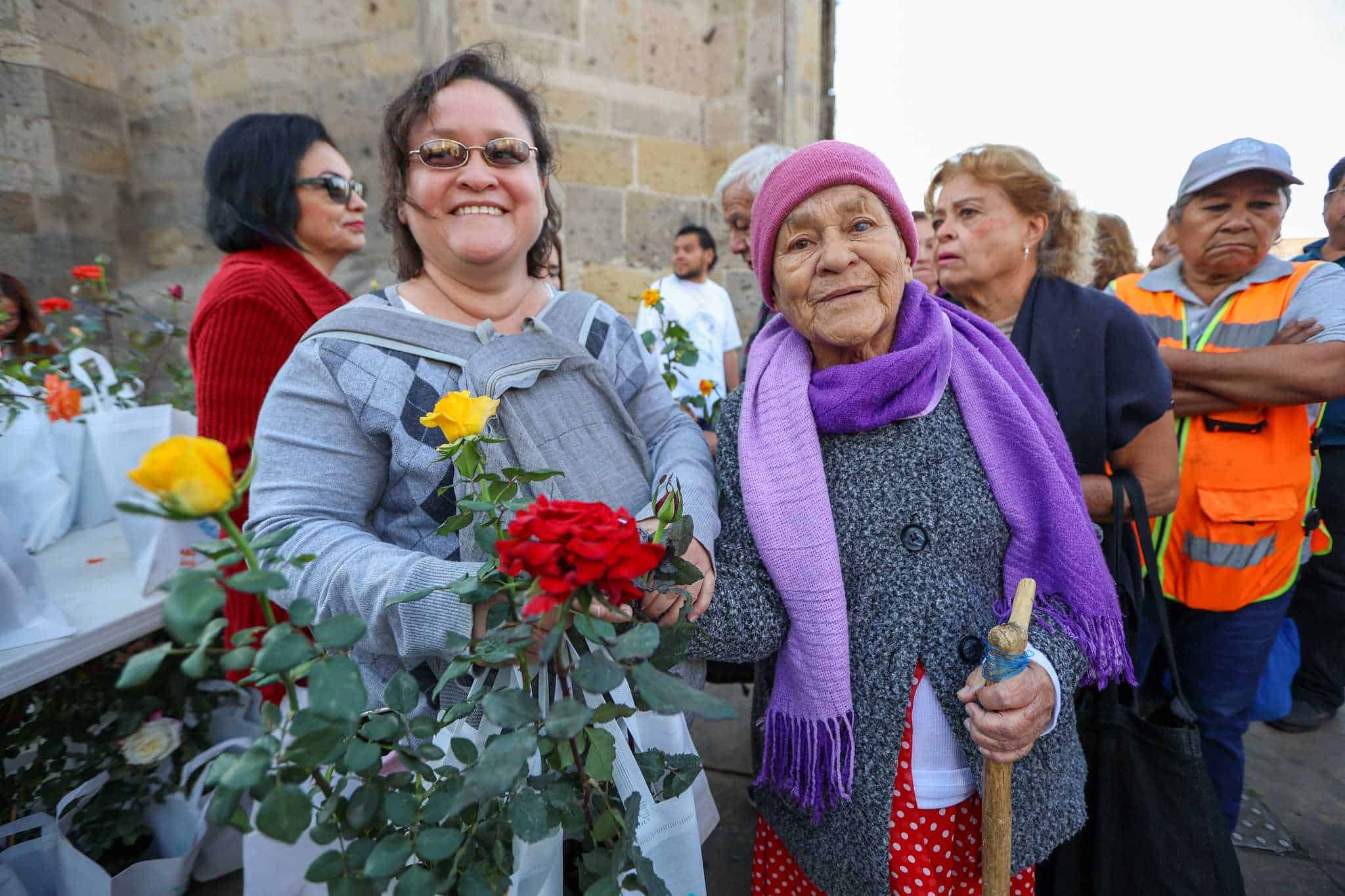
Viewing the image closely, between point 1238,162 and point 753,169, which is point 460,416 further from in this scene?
point 1238,162

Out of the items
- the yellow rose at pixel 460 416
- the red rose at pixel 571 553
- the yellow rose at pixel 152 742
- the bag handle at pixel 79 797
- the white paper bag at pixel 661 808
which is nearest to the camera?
the red rose at pixel 571 553

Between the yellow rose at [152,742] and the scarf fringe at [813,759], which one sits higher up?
the scarf fringe at [813,759]

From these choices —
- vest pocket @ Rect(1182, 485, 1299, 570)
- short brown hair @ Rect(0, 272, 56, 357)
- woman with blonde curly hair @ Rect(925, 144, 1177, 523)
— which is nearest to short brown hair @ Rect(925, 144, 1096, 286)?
woman with blonde curly hair @ Rect(925, 144, 1177, 523)

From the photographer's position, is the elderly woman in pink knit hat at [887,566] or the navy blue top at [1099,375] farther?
the navy blue top at [1099,375]

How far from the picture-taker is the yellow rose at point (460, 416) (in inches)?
30.7

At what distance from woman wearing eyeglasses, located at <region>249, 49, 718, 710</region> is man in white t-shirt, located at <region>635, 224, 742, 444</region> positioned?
241 centimetres

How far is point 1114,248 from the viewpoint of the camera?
287cm

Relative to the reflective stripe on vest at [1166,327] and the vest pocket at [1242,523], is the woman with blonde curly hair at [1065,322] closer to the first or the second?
the reflective stripe on vest at [1166,327]

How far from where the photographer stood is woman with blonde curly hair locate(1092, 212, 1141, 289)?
2.85m

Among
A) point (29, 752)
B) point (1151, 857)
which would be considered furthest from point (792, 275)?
point (29, 752)

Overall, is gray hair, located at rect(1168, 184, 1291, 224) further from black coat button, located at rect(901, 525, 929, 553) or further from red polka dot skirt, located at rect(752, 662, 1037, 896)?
red polka dot skirt, located at rect(752, 662, 1037, 896)

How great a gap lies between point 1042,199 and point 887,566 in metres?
1.19

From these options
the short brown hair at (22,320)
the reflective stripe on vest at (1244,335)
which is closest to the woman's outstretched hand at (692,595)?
the reflective stripe on vest at (1244,335)

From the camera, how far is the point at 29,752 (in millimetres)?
1901
